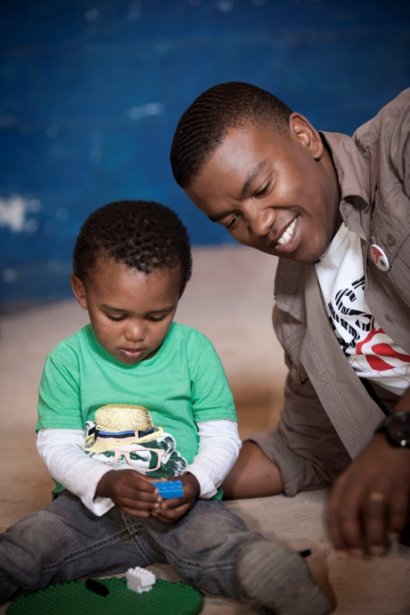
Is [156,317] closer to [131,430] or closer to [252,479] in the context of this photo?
[131,430]

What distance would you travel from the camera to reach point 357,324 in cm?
184

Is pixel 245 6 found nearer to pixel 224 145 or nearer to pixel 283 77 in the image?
pixel 283 77

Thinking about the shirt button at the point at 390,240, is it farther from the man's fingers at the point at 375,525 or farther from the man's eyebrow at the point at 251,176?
the man's fingers at the point at 375,525

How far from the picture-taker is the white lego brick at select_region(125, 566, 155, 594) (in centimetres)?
157

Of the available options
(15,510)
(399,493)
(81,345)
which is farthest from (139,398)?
(399,493)

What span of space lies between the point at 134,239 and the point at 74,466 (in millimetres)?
447

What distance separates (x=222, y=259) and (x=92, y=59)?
53.5 inches

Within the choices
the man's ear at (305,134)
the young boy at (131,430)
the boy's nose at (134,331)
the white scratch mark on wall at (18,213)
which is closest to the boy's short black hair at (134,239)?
the young boy at (131,430)

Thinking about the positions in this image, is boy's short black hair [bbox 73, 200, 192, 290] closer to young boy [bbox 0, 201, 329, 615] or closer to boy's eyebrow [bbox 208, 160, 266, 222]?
young boy [bbox 0, 201, 329, 615]

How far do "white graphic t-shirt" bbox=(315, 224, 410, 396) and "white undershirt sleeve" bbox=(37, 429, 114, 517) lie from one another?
1.91 ft

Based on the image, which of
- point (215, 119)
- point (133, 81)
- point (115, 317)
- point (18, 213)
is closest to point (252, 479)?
point (115, 317)

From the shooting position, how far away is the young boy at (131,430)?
159cm

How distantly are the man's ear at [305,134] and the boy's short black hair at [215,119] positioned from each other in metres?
0.02

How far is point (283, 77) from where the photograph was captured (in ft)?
17.0
